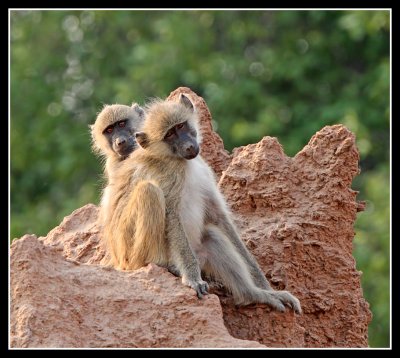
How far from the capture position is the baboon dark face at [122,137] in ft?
38.3

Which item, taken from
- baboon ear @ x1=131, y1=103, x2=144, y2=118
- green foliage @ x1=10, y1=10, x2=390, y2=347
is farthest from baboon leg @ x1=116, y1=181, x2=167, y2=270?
A: green foliage @ x1=10, y1=10, x2=390, y2=347

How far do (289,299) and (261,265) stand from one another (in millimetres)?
696

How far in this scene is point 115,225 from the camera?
10125 millimetres

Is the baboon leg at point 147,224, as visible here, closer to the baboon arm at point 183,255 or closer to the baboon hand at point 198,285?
the baboon arm at point 183,255

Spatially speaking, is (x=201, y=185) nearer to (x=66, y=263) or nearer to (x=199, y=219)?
(x=199, y=219)

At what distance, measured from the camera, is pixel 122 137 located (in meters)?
11.7

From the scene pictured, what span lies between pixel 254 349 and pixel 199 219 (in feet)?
6.47

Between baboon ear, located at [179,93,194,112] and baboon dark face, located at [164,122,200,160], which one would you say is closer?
baboon dark face, located at [164,122,200,160]

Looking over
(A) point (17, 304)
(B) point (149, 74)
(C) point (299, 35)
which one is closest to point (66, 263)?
(A) point (17, 304)

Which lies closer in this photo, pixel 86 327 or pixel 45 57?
pixel 86 327

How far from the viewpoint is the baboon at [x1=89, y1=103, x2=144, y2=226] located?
38.4 feet

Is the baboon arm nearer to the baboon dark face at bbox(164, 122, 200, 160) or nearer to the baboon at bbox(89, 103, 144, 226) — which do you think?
the baboon dark face at bbox(164, 122, 200, 160)

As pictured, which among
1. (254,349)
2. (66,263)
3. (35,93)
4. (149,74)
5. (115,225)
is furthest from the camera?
(35,93)

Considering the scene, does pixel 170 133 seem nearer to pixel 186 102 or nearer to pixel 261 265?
pixel 186 102
